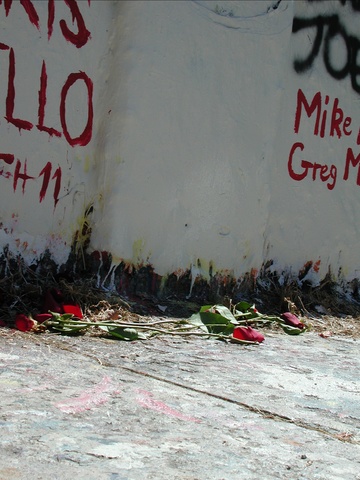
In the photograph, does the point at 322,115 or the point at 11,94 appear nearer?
the point at 11,94

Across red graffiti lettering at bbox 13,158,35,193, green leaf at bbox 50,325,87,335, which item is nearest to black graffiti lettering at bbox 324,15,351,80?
red graffiti lettering at bbox 13,158,35,193

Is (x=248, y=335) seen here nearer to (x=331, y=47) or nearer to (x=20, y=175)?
(x=20, y=175)

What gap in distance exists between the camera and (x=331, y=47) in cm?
479

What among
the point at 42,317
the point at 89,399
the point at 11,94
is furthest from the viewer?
the point at 11,94

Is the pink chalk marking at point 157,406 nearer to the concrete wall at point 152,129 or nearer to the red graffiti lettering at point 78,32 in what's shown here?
the concrete wall at point 152,129

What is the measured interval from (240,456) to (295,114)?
3.02 metres

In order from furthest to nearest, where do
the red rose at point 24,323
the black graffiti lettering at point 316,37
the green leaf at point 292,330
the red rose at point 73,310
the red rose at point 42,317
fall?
the black graffiti lettering at point 316,37 < the green leaf at point 292,330 < the red rose at point 73,310 < the red rose at point 42,317 < the red rose at point 24,323

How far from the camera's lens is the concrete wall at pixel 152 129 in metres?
3.49

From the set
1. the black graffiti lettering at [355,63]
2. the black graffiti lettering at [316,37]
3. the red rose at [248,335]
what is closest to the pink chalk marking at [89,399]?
the red rose at [248,335]

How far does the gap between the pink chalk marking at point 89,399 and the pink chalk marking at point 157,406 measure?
0.09m

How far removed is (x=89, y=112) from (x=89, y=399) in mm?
1791

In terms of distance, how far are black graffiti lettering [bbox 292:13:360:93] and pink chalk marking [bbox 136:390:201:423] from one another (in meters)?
2.79

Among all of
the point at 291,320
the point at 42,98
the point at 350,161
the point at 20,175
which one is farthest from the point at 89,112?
the point at 350,161

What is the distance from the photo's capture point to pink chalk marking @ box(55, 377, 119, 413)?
2125mm
